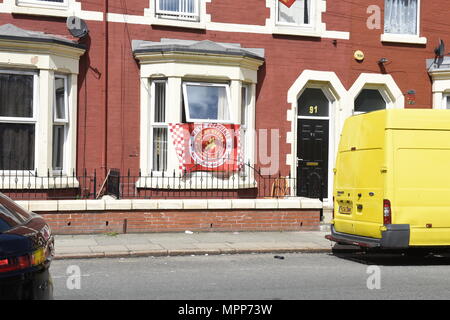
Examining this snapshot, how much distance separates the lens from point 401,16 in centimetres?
1659

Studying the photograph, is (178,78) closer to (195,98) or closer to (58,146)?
(195,98)

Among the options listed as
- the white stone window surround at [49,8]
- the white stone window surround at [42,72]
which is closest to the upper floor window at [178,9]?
the white stone window surround at [49,8]

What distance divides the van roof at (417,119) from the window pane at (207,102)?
5.25m

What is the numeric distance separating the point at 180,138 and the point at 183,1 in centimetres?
335

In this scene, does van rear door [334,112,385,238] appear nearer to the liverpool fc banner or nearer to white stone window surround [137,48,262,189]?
the liverpool fc banner

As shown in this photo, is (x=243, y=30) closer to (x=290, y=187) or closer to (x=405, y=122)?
(x=290, y=187)

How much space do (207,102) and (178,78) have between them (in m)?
0.93

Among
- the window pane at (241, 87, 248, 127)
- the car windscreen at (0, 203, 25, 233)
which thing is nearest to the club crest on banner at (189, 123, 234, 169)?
the window pane at (241, 87, 248, 127)

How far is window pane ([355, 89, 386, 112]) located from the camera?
16719 millimetres

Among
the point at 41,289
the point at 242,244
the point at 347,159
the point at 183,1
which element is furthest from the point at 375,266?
the point at 183,1

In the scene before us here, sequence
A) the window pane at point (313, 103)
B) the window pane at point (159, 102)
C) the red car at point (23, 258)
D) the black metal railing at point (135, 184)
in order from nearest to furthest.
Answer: the red car at point (23, 258) → the black metal railing at point (135, 184) → the window pane at point (159, 102) → the window pane at point (313, 103)

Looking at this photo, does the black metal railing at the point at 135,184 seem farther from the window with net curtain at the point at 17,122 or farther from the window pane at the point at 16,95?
the window pane at the point at 16,95

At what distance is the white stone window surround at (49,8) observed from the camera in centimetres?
1349

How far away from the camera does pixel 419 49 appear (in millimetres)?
16547
